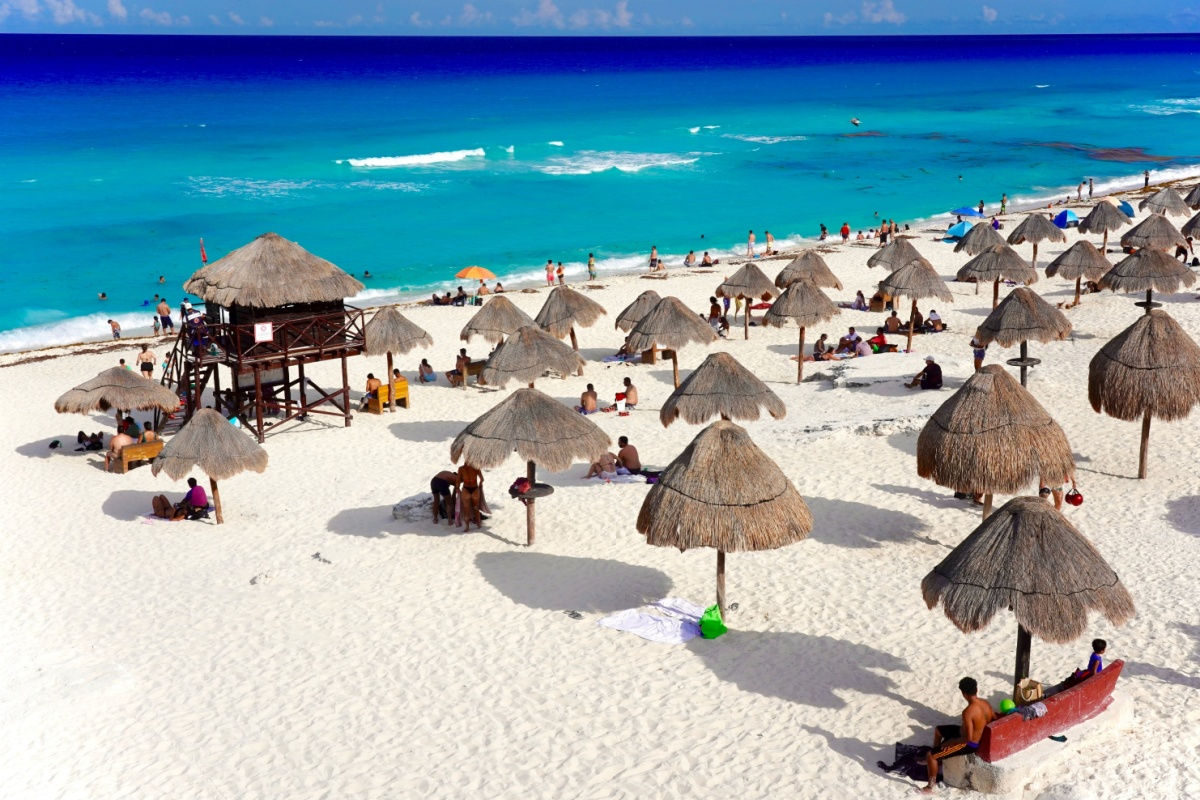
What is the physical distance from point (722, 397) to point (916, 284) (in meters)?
8.65

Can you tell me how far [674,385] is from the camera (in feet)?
68.3

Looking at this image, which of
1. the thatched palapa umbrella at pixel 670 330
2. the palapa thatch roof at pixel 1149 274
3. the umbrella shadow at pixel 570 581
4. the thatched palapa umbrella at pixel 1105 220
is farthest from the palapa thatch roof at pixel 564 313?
the thatched palapa umbrella at pixel 1105 220

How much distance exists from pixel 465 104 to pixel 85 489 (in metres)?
85.4

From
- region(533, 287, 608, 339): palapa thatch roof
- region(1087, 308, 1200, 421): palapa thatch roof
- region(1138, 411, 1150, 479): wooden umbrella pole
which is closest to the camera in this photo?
region(1087, 308, 1200, 421): palapa thatch roof

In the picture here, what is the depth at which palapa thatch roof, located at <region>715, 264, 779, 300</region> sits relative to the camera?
23.9 m

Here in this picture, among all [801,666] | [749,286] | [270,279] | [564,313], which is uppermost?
[270,279]

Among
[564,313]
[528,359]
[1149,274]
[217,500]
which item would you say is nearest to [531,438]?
[217,500]

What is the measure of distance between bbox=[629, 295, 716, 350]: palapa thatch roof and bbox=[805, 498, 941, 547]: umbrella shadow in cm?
577

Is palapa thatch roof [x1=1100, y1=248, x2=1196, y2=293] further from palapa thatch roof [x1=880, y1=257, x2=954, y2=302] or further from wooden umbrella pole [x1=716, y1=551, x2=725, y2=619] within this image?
wooden umbrella pole [x1=716, y1=551, x2=725, y2=619]

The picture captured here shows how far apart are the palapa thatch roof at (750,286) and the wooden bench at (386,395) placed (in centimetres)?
769

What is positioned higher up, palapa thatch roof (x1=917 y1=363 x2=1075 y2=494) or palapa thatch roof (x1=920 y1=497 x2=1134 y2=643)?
palapa thatch roof (x1=917 y1=363 x2=1075 y2=494)

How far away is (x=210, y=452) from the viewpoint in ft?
47.5

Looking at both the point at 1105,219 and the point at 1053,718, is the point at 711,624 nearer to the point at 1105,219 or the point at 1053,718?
the point at 1053,718

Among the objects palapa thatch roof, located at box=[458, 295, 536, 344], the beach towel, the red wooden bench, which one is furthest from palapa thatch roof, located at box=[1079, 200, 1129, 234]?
the red wooden bench
